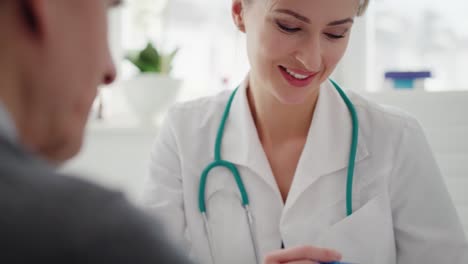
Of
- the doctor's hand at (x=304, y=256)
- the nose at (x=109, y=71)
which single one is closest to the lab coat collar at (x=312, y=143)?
the doctor's hand at (x=304, y=256)

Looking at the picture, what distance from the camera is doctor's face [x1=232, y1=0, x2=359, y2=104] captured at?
3.93 feet

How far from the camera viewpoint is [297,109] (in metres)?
1.41

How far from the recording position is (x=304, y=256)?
41.3 inches

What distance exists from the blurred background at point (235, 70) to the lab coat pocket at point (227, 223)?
47cm

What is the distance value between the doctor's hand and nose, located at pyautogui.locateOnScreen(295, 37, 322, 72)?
15.2 inches

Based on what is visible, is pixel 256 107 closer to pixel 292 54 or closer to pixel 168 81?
pixel 292 54

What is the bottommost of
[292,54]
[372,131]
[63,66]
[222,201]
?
[222,201]

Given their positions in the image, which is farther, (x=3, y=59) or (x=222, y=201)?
(x=222, y=201)

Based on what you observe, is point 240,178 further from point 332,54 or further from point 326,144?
point 332,54

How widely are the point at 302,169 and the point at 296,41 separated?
0.30 metres

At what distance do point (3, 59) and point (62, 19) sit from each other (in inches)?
1.9

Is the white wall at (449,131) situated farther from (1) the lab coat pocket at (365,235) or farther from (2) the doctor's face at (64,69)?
(2) the doctor's face at (64,69)

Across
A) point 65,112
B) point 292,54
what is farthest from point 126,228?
point 292,54

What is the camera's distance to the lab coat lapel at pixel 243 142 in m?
1.35
